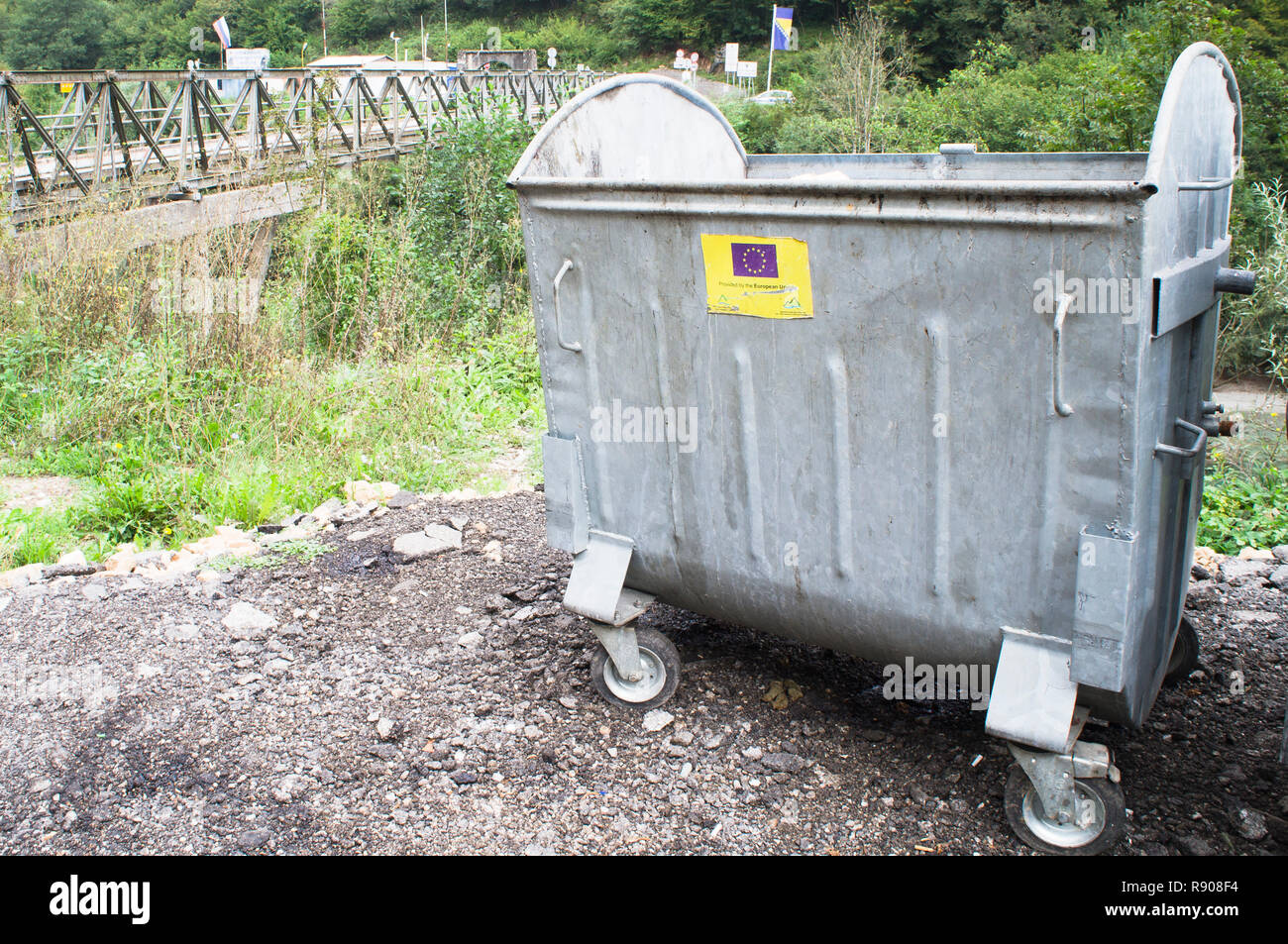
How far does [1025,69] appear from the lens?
2314 cm

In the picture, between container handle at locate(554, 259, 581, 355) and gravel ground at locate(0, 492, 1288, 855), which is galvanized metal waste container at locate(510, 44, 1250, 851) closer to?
container handle at locate(554, 259, 581, 355)

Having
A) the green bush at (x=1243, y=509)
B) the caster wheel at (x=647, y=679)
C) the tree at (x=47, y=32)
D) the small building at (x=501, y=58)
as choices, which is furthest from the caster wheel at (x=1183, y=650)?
the tree at (x=47, y=32)

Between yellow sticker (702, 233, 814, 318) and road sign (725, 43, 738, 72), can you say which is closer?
yellow sticker (702, 233, 814, 318)

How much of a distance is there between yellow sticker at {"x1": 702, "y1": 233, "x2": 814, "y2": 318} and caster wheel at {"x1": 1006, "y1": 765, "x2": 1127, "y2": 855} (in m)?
1.25

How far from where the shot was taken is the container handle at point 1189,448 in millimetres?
1969

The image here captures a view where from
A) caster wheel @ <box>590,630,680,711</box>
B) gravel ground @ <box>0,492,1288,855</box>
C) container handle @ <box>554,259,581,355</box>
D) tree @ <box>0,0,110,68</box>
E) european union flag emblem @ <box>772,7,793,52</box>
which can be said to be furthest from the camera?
tree @ <box>0,0,110,68</box>

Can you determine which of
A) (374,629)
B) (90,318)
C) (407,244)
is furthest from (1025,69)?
(374,629)

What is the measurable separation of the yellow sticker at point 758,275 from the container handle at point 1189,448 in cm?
77

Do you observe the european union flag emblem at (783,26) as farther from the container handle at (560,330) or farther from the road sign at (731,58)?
the container handle at (560,330)

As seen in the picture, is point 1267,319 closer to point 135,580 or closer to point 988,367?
point 988,367

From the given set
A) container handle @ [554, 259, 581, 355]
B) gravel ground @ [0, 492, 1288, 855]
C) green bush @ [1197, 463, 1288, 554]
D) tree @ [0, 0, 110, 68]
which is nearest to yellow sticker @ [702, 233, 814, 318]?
container handle @ [554, 259, 581, 355]

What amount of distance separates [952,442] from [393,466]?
11.9 ft

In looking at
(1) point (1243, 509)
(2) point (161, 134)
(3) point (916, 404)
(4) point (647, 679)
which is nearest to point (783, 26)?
(2) point (161, 134)

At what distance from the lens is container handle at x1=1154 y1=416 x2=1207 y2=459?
197 centimetres
